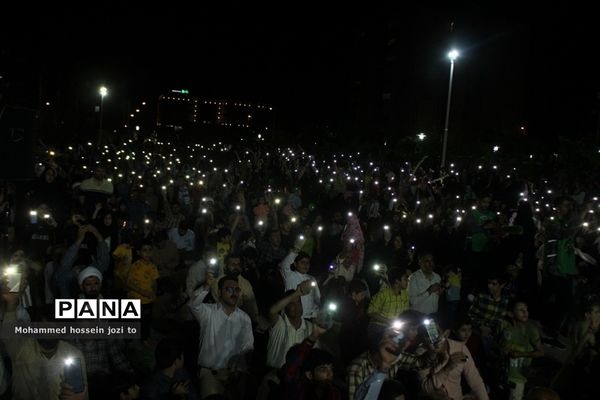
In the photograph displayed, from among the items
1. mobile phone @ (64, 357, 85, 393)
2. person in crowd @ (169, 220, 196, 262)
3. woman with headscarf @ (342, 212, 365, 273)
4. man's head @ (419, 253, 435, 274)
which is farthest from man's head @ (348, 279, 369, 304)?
person in crowd @ (169, 220, 196, 262)

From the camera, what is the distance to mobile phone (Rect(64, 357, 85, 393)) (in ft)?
13.4

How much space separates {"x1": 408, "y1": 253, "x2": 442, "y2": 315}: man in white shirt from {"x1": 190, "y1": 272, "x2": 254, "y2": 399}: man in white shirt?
294cm

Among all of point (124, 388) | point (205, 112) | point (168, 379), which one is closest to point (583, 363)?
point (168, 379)

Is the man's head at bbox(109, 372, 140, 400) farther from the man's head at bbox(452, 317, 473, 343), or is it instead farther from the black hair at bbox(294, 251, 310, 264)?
the man's head at bbox(452, 317, 473, 343)

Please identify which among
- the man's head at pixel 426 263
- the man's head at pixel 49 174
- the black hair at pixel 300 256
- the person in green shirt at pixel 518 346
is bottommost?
the person in green shirt at pixel 518 346

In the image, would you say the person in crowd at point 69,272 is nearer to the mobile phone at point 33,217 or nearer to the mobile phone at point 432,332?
the mobile phone at point 33,217

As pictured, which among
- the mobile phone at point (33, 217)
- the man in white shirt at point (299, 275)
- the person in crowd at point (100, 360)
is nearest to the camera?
the person in crowd at point (100, 360)

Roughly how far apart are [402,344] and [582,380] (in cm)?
181

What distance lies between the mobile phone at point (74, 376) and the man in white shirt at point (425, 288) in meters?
4.36

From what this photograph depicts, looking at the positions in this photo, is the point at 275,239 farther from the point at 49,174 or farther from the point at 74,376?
the point at 74,376

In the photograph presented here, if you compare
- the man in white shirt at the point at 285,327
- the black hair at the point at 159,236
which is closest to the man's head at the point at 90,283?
the man in white shirt at the point at 285,327

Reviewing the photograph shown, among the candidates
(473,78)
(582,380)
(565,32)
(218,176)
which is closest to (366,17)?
(473,78)

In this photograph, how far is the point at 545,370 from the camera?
7.34 m

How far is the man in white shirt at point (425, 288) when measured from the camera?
7520 millimetres
